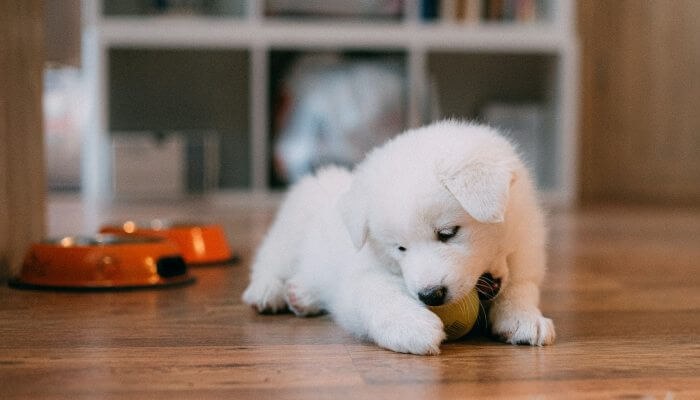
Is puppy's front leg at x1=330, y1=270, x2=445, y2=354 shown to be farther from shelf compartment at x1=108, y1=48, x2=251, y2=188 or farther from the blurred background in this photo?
shelf compartment at x1=108, y1=48, x2=251, y2=188

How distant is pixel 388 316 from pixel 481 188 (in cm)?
24

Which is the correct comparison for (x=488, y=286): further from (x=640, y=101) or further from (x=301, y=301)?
(x=640, y=101)

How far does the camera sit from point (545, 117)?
5273mm

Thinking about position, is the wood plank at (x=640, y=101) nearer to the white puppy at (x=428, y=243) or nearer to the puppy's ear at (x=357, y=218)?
the white puppy at (x=428, y=243)

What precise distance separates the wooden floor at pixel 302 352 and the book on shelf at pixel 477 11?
9.96ft

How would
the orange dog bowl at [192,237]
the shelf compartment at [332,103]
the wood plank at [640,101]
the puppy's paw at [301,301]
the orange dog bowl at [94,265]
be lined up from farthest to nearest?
the wood plank at [640,101]
the shelf compartment at [332,103]
the orange dog bowl at [192,237]
the orange dog bowl at [94,265]
the puppy's paw at [301,301]

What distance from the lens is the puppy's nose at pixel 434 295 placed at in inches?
52.8

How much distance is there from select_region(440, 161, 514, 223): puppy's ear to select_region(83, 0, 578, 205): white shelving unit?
141 inches

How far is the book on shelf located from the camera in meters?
5.05

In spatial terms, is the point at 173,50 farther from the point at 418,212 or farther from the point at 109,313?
the point at 418,212

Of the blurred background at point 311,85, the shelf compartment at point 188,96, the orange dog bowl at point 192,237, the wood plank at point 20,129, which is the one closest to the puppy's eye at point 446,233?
the wood plank at point 20,129

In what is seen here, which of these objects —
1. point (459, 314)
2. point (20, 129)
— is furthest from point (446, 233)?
point (20, 129)

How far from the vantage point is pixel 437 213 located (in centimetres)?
137

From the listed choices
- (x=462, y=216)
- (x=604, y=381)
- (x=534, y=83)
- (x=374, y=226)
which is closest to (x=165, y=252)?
(x=374, y=226)
